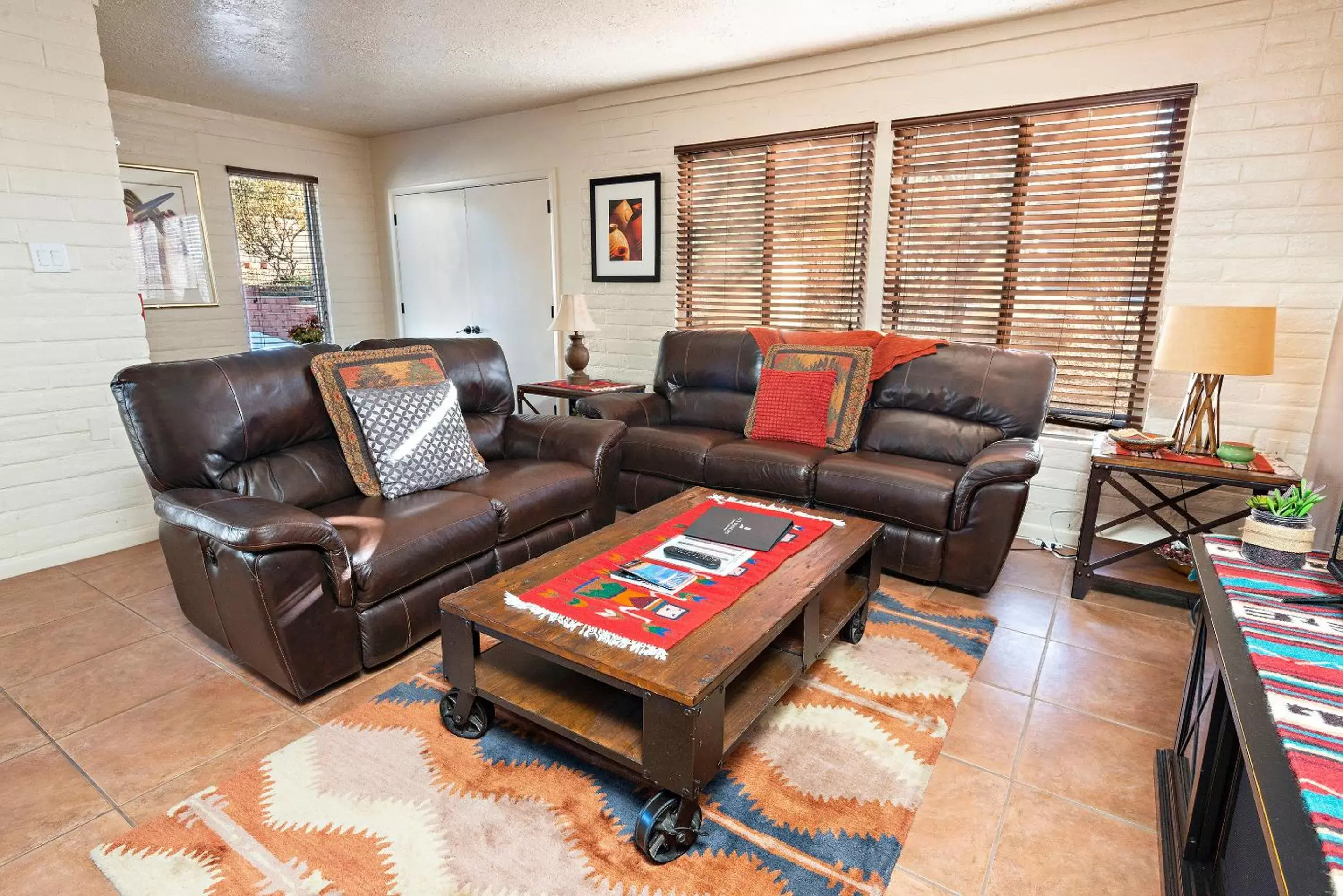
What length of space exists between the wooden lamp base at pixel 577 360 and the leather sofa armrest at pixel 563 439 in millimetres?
1133

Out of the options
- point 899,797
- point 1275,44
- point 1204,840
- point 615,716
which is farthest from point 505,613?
point 1275,44

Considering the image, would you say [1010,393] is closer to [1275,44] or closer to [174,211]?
[1275,44]

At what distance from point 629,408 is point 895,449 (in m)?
1.37

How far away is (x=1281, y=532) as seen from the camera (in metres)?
1.57

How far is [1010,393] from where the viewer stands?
9.93ft

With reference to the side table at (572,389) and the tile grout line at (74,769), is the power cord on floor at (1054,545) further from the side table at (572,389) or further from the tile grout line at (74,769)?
the tile grout line at (74,769)

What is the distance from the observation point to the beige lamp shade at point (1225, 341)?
93.2 inches

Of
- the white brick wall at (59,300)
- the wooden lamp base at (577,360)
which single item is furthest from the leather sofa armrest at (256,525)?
the wooden lamp base at (577,360)

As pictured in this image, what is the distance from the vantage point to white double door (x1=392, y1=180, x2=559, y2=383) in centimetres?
497

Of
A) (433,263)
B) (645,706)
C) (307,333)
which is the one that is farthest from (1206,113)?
(307,333)

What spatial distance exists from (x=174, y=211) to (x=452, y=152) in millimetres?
1907

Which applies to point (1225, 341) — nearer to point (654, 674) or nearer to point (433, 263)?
point (654, 674)

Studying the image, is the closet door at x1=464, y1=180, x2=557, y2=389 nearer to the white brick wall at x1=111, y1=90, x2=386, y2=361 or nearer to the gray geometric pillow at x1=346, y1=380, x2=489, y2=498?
the white brick wall at x1=111, y1=90, x2=386, y2=361

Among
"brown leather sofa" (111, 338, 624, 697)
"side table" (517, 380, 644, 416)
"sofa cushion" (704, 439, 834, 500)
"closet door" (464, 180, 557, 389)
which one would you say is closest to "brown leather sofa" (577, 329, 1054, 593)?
"sofa cushion" (704, 439, 834, 500)
